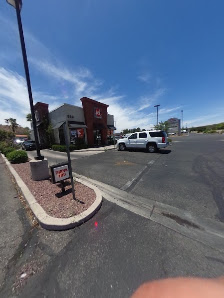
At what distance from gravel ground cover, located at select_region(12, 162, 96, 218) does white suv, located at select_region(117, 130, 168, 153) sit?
28.7 feet

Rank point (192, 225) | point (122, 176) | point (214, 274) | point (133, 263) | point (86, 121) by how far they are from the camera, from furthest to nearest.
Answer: point (86, 121) → point (122, 176) → point (192, 225) → point (133, 263) → point (214, 274)

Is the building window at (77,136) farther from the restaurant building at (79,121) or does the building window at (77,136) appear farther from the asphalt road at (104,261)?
the asphalt road at (104,261)

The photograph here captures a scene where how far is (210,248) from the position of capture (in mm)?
2230

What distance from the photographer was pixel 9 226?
3021 mm

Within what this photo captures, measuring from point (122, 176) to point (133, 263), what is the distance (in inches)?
163

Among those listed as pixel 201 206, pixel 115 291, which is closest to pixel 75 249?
pixel 115 291

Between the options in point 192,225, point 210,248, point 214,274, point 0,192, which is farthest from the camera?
point 0,192

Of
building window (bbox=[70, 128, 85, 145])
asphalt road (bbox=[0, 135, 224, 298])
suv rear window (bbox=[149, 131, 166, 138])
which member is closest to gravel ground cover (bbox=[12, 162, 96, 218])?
asphalt road (bbox=[0, 135, 224, 298])

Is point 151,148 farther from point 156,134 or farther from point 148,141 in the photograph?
point 156,134

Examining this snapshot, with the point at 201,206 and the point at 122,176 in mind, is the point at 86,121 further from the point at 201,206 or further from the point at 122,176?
the point at 201,206

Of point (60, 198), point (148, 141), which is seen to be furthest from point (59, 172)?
point (148, 141)

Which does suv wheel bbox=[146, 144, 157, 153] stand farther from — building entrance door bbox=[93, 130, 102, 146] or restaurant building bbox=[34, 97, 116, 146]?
building entrance door bbox=[93, 130, 102, 146]

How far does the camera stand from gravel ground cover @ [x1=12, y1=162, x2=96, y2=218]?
324 centimetres

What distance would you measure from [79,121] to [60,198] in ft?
52.5
